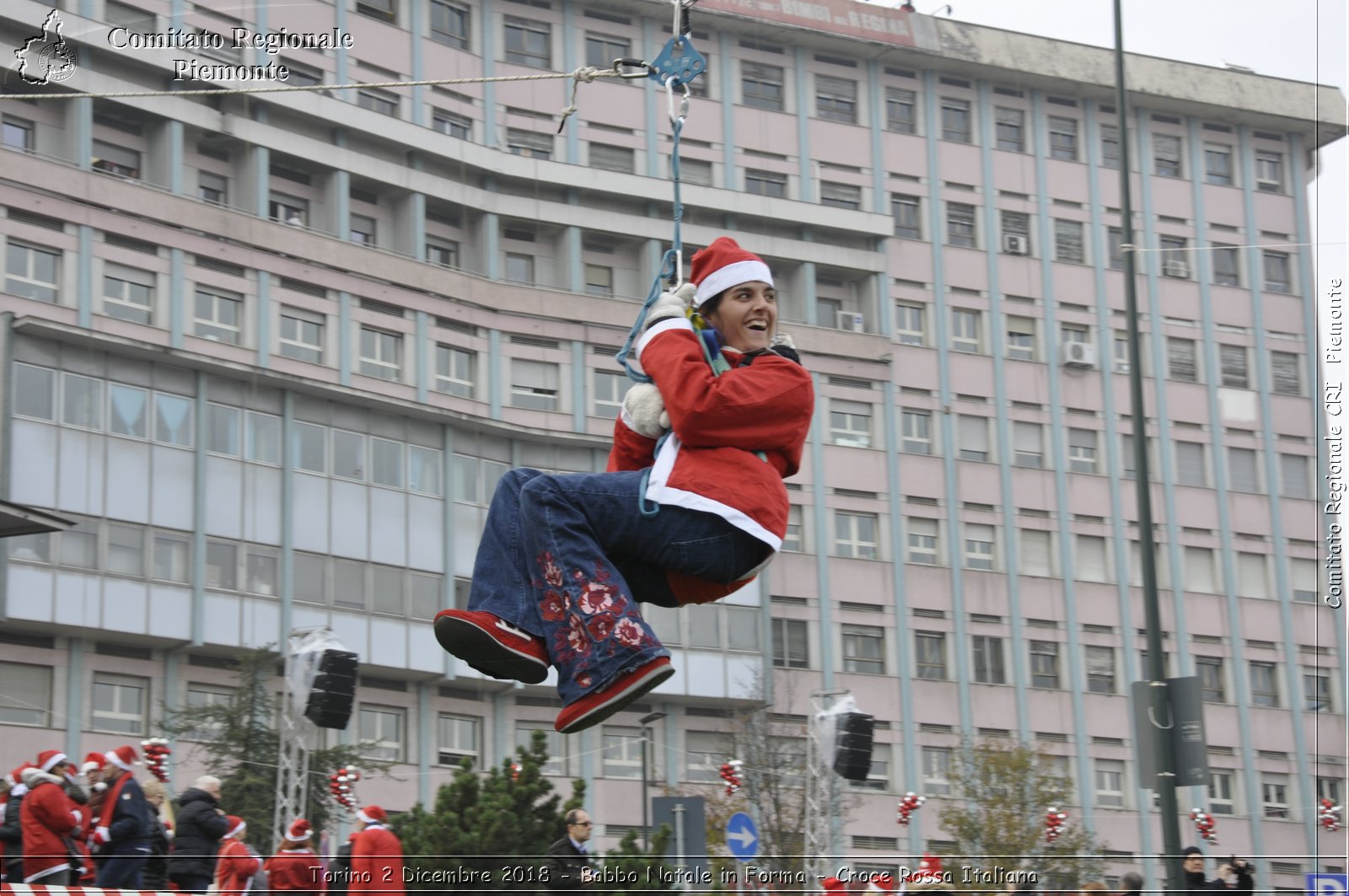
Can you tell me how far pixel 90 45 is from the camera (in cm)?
3862

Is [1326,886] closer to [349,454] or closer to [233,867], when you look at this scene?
[233,867]

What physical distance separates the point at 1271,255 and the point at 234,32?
3411cm

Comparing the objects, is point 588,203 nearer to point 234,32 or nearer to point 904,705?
point 234,32

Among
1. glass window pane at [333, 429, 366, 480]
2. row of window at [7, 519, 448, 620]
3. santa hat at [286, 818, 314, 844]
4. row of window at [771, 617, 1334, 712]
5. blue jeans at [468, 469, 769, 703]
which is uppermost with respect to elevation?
glass window pane at [333, 429, 366, 480]

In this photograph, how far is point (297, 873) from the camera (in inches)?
436

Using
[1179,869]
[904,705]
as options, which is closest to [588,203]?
[904,705]

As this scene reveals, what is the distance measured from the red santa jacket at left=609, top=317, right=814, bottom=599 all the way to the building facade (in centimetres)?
2819

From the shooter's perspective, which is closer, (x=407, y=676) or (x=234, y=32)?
(x=234, y=32)

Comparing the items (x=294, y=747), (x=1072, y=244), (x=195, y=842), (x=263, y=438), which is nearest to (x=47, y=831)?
(x=195, y=842)

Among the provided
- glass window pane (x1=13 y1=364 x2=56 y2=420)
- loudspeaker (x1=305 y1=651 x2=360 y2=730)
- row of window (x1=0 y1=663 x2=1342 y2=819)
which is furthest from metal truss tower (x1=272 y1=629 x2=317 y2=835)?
glass window pane (x1=13 y1=364 x2=56 y2=420)

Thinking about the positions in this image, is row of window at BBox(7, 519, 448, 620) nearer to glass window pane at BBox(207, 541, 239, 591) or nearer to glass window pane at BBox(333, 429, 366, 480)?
glass window pane at BBox(207, 541, 239, 591)

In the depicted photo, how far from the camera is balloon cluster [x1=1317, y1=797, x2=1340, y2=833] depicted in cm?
4609

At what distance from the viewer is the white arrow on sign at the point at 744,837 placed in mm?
15805

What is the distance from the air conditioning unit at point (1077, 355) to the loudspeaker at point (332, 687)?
112ft
